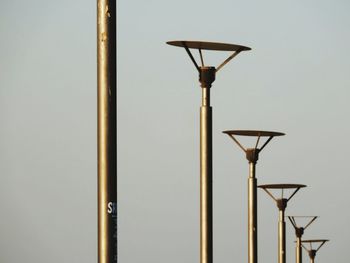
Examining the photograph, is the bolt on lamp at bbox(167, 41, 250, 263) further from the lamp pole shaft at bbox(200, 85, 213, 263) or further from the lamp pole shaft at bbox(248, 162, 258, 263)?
the lamp pole shaft at bbox(248, 162, 258, 263)

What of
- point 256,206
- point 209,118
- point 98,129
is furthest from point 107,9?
point 256,206

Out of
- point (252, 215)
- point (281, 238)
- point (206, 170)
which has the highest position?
point (206, 170)

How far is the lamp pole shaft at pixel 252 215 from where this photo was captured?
3441cm

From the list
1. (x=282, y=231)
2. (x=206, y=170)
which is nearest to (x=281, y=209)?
(x=282, y=231)

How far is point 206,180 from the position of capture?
78.3 ft

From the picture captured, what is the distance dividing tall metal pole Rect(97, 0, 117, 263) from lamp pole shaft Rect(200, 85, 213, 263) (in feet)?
41.6

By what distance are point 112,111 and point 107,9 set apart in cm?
106

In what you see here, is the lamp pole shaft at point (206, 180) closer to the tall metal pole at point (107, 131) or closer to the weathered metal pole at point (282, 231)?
the tall metal pole at point (107, 131)

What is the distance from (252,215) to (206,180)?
445 inches

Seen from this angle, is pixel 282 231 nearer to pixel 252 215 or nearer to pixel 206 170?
pixel 252 215

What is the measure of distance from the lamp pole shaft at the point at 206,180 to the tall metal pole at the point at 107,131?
12.7 meters

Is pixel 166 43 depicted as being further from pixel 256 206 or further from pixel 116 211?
pixel 116 211

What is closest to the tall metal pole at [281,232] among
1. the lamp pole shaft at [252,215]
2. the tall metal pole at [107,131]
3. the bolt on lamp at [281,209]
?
the bolt on lamp at [281,209]

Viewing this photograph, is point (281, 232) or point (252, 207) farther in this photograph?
point (281, 232)
